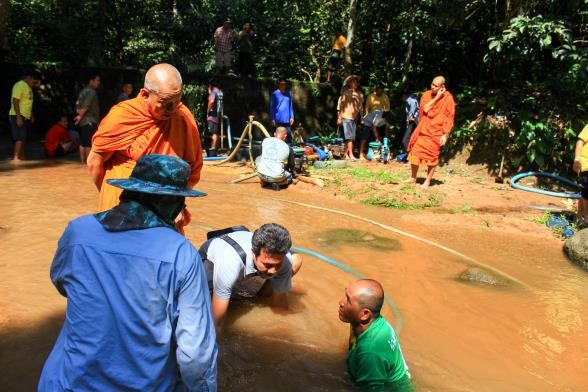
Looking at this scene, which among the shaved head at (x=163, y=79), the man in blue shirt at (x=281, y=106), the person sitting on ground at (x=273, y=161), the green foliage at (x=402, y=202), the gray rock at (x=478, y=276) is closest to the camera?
the shaved head at (x=163, y=79)

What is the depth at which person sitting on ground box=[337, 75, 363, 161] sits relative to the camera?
428 inches

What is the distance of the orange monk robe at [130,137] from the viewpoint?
10.00 feet

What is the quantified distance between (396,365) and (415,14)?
1084 centimetres

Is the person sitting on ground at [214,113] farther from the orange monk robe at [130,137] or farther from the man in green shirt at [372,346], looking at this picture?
Answer: the man in green shirt at [372,346]

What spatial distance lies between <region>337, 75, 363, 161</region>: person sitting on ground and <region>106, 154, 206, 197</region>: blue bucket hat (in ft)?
30.5

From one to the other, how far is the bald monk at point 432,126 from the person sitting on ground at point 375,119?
253 centimetres

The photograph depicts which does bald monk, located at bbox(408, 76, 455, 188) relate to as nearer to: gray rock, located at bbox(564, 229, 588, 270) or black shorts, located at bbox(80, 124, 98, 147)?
gray rock, located at bbox(564, 229, 588, 270)

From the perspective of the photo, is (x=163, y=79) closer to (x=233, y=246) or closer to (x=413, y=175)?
(x=233, y=246)

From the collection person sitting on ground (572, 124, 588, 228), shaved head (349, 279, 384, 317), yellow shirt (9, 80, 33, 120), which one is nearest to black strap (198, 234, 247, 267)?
shaved head (349, 279, 384, 317)

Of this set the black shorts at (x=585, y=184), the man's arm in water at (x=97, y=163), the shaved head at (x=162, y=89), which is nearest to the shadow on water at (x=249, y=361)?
the man's arm in water at (x=97, y=163)

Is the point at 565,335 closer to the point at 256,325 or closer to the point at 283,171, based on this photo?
the point at 256,325

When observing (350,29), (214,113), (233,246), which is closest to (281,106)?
(214,113)

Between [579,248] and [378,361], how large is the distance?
161 inches

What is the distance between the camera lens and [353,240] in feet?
19.6
